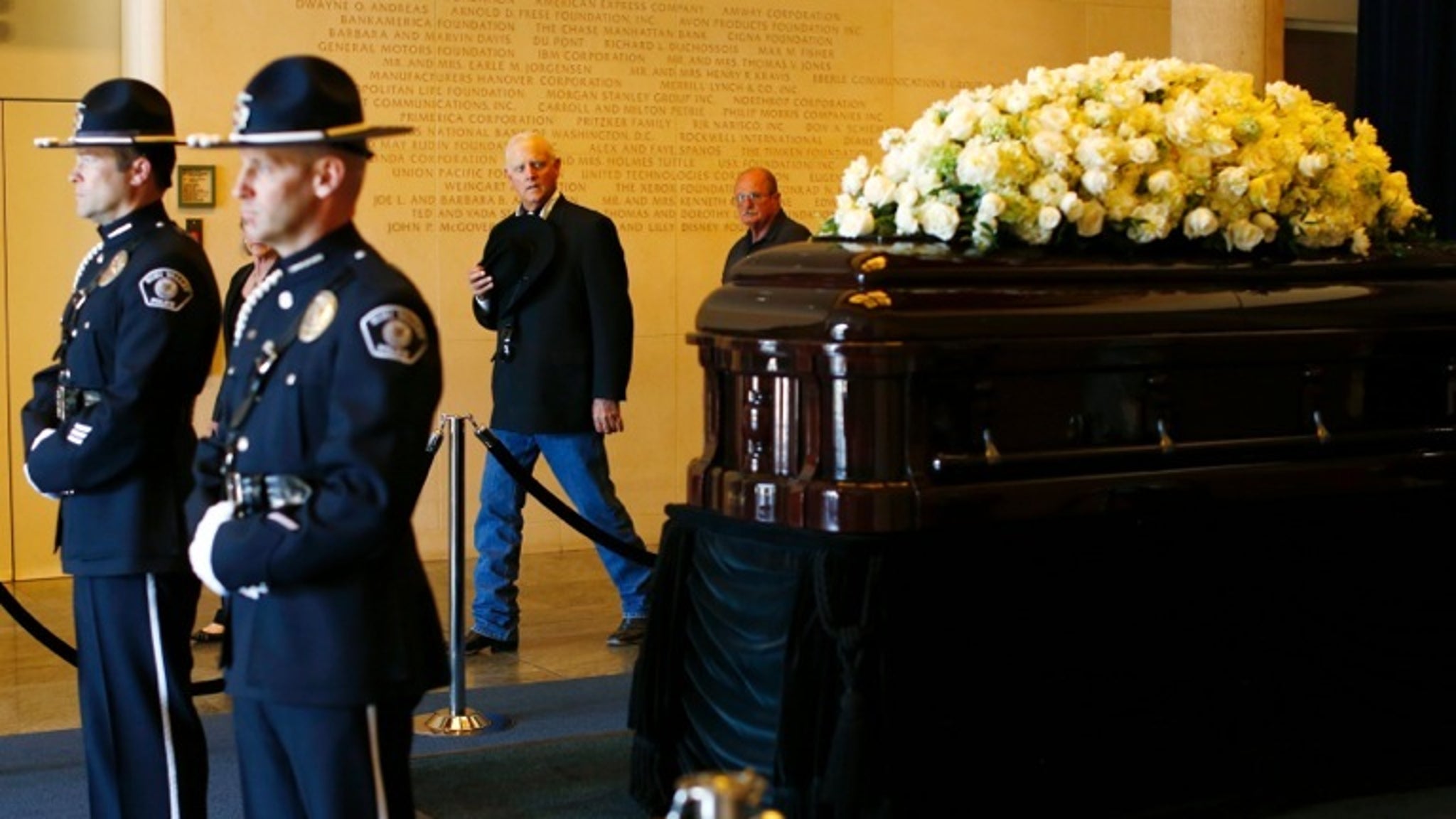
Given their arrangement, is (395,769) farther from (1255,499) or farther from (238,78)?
(238,78)

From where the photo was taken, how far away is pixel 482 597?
22.5 ft

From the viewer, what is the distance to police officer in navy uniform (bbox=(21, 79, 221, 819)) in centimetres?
398

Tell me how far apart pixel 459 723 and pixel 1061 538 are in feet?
6.38

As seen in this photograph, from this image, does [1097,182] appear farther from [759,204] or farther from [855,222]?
[759,204]

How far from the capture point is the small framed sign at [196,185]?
8375 millimetres

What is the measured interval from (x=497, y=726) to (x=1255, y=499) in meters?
2.14

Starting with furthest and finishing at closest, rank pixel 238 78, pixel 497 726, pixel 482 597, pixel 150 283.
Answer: pixel 238 78 < pixel 482 597 < pixel 497 726 < pixel 150 283

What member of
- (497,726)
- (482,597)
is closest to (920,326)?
(497,726)

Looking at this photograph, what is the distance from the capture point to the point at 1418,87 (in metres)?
10.3

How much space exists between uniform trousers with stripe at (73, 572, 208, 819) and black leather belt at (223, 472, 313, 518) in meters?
1.01

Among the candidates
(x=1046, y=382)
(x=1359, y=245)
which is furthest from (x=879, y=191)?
(x=1359, y=245)

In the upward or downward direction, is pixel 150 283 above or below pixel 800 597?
above

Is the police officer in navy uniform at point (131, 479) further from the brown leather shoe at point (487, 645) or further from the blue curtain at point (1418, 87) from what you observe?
the blue curtain at point (1418, 87)

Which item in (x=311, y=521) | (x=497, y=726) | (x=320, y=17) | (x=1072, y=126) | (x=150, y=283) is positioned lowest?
(x=497, y=726)
